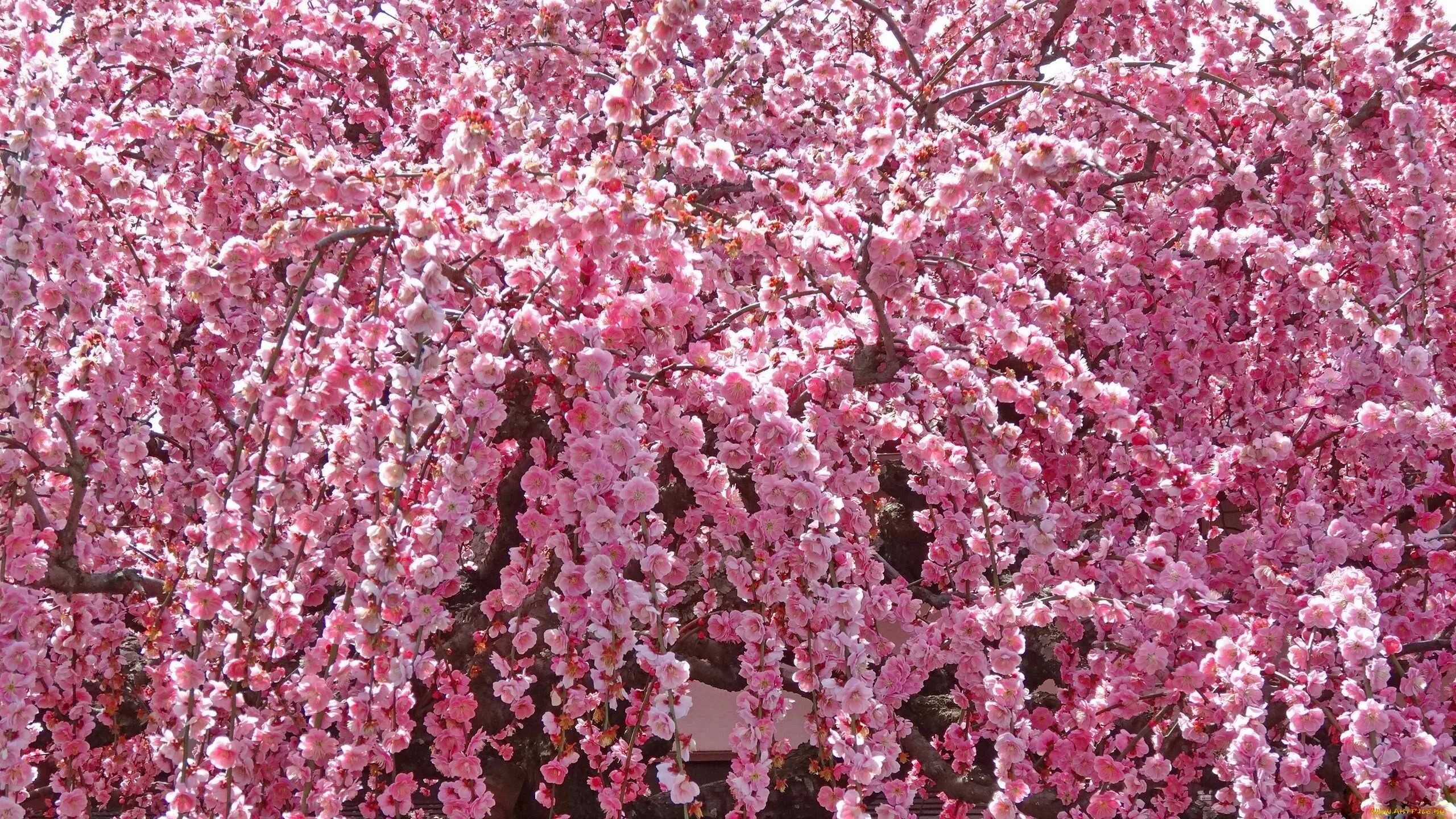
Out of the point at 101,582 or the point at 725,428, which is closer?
the point at 725,428

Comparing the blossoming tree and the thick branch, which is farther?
the thick branch

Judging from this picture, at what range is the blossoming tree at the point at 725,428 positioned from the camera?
2.36 meters

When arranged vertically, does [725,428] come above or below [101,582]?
above

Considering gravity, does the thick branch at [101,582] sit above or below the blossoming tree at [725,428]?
below

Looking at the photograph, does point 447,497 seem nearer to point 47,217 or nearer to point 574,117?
point 47,217

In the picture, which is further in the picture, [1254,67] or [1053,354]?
[1254,67]

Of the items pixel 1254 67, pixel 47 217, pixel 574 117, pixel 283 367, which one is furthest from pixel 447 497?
pixel 1254 67

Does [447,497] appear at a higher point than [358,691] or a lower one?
higher

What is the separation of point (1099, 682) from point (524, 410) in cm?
198

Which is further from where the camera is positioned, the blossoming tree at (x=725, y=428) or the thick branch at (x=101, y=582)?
the thick branch at (x=101, y=582)

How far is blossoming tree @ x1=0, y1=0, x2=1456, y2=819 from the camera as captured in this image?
7.73ft

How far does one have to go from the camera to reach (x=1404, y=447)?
3.14 meters

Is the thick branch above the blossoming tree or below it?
below

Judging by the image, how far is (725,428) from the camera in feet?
8.54
